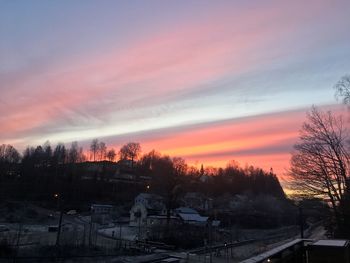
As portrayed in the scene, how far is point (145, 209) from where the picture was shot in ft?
301

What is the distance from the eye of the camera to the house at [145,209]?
296 feet

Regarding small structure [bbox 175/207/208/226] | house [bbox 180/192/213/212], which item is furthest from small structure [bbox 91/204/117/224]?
house [bbox 180/192/213/212]

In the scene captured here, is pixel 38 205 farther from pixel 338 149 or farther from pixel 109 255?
pixel 338 149

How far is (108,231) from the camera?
76438 millimetres

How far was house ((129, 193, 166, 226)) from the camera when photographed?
296ft

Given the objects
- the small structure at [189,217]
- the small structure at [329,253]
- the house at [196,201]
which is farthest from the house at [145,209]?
the small structure at [329,253]

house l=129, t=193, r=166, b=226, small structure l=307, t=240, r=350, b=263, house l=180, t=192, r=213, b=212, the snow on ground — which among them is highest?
house l=180, t=192, r=213, b=212

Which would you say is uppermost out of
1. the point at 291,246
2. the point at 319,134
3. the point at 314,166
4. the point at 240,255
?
the point at 319,134

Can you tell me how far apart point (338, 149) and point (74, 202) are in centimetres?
11700

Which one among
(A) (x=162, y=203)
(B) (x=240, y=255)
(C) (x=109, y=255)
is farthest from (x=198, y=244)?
(A) (x=162, y=203)

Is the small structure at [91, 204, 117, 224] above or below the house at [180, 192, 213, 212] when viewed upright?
below

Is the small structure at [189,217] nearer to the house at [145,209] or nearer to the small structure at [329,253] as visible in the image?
the house at [145,209]

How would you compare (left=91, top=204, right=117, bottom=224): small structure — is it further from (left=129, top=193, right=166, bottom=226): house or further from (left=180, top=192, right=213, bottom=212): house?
(left=180, top=192, right=213, bottom=212): house

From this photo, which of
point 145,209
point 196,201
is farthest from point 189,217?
point 196,201
